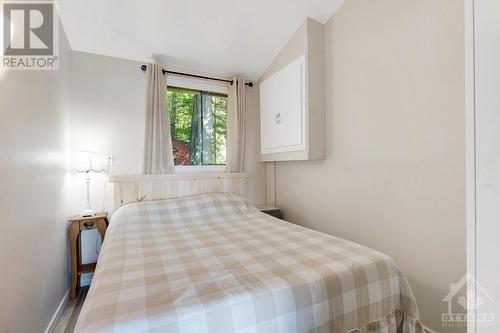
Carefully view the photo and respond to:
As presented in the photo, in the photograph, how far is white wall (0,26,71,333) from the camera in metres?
1.10

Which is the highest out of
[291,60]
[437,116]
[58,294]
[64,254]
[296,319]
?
[291,60]

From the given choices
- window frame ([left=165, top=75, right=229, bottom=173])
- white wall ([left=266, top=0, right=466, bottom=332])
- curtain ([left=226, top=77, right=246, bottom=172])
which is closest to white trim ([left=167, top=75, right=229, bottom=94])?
window frame ([left=165, top=75, right=229, bottom=173])

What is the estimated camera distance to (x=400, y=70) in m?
1.66

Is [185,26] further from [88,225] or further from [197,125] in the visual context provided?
[88,225]

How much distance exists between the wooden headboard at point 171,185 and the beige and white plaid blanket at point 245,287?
798 mm

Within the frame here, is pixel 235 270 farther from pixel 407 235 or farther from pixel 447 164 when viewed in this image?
pixel 447 164

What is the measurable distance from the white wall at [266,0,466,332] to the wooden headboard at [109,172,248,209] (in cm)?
110

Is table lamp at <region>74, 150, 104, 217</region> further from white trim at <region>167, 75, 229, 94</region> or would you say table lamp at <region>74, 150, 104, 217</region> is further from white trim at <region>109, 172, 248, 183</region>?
white trim at <region>167, 75, 229, 94</region>

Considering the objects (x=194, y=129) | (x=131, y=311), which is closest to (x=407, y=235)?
(x=131, y=311)

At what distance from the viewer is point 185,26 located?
2227mm

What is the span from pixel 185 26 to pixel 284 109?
1.31 meters

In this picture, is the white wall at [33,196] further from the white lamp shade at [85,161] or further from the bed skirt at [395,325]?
the bed skirt at [395,325]

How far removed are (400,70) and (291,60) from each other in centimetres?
116

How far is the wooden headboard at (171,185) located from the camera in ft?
7.57
